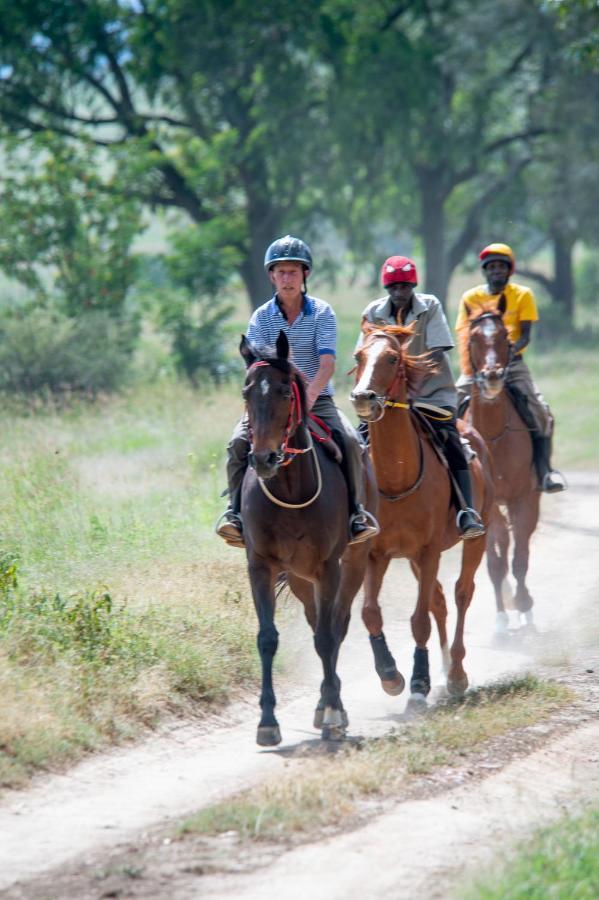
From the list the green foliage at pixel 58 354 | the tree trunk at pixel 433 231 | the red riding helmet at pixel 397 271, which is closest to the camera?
the red riding helmet at pixel 397 271

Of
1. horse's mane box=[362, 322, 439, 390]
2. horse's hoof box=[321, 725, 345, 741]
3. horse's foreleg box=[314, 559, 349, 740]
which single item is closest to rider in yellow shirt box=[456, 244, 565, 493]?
horse's mane box=[362, 322, 439, 390]

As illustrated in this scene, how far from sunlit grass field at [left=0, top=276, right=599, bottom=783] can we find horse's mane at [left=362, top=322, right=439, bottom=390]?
237 cm

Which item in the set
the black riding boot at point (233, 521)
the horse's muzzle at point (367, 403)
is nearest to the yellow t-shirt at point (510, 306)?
the horse's muzzle at point (367, 403)

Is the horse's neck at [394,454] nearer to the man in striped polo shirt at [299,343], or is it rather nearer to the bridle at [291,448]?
the man in striped polo shirt at [299,343]

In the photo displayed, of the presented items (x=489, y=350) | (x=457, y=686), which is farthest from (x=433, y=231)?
(x=457, y=686)

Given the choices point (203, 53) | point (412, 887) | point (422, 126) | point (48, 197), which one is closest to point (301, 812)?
point (412, 887)

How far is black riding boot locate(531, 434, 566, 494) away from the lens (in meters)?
12.6

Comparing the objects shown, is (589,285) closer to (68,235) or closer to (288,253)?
(68,235)

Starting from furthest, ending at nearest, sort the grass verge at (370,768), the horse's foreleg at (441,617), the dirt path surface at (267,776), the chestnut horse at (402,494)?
the horse's foreleg at (441,617) < the chestnut horse at (402,494) < the grass verge at (370,768) < the dirt path surface at (267,776)

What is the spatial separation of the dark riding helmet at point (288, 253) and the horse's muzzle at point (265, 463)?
62.4 inches

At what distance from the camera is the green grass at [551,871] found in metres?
5.07

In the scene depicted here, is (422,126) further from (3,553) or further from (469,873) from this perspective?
(469,873)

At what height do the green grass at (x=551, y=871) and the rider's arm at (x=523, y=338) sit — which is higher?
the rider's arm at (x=523, y=338)

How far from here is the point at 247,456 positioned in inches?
317
